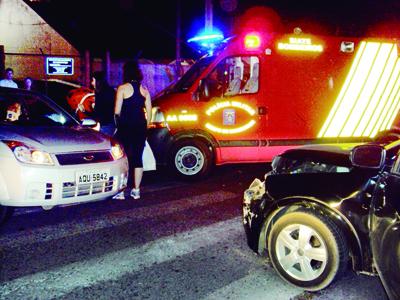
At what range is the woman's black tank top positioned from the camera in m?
5.90

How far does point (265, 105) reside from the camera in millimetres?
7418

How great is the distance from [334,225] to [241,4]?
2255cm

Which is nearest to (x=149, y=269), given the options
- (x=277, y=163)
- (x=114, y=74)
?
(x=277, y=163)

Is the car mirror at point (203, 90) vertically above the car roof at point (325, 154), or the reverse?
the car mirror at point (203, 90)

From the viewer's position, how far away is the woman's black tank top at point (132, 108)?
5902 mm

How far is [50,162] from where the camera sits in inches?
181

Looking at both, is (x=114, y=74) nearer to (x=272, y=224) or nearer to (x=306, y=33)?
(x=306, y=33)

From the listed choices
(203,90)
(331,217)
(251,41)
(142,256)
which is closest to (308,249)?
(331,217)

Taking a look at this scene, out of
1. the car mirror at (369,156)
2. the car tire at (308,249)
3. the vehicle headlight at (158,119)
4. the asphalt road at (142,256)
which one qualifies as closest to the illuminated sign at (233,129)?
the vehicle headlight at (158,119)

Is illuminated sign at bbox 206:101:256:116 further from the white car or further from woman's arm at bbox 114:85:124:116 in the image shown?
the white car

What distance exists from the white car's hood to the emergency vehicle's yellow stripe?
4.32 meters

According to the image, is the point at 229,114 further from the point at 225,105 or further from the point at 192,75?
the point at 192,75

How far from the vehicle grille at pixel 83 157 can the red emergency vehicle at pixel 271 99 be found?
7.68ft

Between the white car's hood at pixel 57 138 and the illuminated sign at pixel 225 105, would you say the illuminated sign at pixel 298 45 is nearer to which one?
the illuminated sign at pixel 225 105
